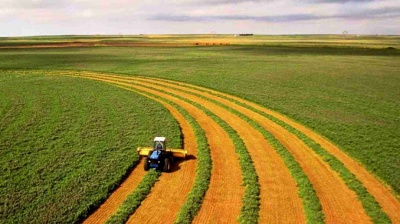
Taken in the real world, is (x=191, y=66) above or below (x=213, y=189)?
above

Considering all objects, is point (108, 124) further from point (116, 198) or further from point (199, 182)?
point (199, 182)

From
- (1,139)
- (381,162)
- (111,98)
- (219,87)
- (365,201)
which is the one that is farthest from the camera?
(219,87)

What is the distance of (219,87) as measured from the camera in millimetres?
51656

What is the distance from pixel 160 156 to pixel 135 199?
171 inches

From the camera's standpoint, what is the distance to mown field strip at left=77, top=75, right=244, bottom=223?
17578 mm

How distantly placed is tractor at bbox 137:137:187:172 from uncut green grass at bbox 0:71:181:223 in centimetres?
158

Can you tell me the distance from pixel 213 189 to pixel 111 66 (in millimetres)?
61243

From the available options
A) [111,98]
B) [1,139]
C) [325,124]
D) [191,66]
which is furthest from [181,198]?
[191,66]

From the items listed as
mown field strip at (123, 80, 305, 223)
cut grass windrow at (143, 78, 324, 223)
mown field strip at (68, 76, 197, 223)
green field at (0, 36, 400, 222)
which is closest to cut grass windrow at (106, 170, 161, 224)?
mown field strip at (68, 76, 197, 223)

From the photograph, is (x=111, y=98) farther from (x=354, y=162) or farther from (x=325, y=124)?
(x=354, y=162)

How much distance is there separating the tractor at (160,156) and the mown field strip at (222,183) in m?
2.86

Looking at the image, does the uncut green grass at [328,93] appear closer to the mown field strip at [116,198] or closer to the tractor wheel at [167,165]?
the tractor wheel at [167,165]

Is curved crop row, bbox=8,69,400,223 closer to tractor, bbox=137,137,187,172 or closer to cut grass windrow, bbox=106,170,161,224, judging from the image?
cut grass windrow, bbox=106,170,161,224

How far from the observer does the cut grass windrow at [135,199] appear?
17.2 metres
